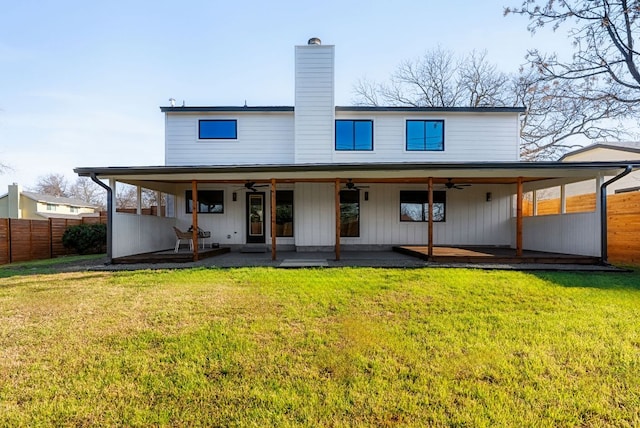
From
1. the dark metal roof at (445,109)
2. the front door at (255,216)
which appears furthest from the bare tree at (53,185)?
the dark metal roof at (445,109)

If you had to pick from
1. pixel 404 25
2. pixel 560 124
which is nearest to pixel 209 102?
pixel 404 25

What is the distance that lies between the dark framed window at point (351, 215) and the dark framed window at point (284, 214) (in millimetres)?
1880

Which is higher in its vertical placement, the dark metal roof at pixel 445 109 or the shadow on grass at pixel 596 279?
the dark metal roof at pixel 445 109

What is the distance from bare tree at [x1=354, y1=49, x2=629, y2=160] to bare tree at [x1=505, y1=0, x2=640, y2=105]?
3.99 m

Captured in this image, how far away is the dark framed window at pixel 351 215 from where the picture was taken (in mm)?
10984

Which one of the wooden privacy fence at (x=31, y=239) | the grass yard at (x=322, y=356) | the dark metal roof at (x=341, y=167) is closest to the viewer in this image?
the grass yard at (x=322, y=356)

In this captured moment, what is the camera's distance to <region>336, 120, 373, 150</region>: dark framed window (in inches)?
434

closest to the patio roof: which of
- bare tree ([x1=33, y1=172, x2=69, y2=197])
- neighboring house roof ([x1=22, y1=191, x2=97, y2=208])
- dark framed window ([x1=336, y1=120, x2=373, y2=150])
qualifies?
dark framed window ([x1=336, y1=120, x2=373, y2=150])

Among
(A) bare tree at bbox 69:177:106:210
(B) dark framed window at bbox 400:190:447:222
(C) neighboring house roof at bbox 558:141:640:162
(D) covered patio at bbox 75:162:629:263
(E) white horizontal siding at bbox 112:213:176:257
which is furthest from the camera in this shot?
(A) bare tree at bbox 69:177:106:210

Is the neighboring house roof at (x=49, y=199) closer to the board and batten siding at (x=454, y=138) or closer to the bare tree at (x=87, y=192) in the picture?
the bare tree at (x=87, y=192)

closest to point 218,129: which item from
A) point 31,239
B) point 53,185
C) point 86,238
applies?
point 86,238

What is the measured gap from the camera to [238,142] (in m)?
11.2

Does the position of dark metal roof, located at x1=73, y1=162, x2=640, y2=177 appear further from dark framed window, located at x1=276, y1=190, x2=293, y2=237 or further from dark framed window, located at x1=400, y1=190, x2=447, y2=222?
dark framed window, located at x1=400, y1=190, x2=447, y2=222

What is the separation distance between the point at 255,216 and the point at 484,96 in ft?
58.0
